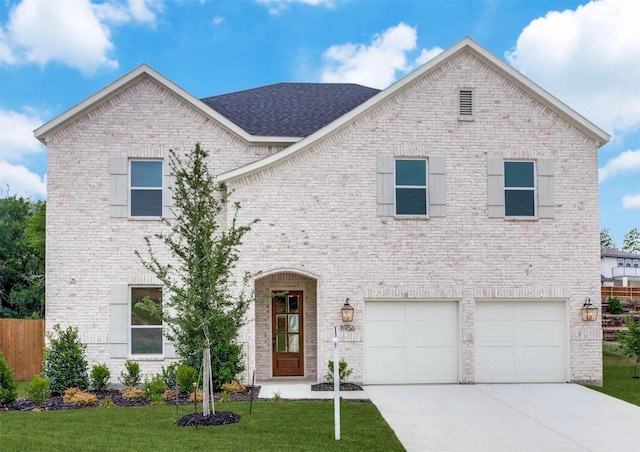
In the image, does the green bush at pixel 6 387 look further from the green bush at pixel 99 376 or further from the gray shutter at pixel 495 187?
the gray shutter at pixel 495 187

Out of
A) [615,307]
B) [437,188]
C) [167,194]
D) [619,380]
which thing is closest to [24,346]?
[167,194]

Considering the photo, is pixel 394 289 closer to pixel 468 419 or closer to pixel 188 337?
pixel 468 419

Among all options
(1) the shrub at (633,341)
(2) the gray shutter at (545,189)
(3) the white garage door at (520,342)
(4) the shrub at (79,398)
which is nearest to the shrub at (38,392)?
(4) the shrub at (79,398)

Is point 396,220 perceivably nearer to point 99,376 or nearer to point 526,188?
point 526,188

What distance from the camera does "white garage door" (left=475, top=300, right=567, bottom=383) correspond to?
1327cm

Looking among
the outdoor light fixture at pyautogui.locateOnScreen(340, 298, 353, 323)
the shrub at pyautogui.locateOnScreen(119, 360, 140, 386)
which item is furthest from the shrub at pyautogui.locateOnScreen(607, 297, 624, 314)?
the shrub at pyautogui.locateOnScreen(119, 360, 140, 386)

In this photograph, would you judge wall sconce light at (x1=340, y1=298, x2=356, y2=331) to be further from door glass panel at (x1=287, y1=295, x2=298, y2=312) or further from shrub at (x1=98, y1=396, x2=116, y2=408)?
shrub at (x1=98, y1=396, x2=116, y2=408)

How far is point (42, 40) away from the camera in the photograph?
665 inches

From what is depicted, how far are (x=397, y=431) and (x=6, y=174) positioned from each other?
30.4 meters

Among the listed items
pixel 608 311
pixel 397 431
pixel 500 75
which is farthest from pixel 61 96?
pixel 608 311

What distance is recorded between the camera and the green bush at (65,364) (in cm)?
1247

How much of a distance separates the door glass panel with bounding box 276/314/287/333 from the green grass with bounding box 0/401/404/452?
12.4 feet

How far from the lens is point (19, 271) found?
26.7m

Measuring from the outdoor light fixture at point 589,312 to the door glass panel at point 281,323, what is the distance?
750cm
